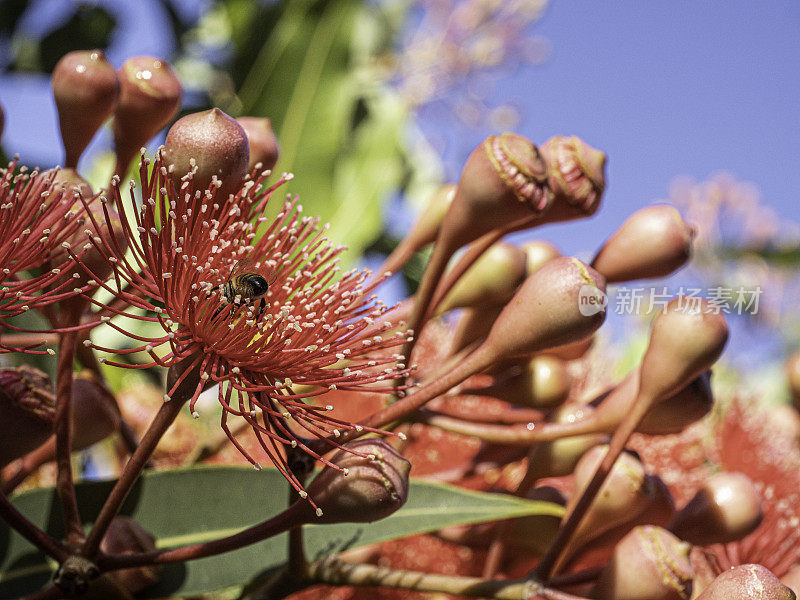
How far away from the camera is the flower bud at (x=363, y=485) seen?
739 millimetres

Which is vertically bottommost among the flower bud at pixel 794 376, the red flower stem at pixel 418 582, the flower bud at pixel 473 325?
the red flower stem at pixel 418 582

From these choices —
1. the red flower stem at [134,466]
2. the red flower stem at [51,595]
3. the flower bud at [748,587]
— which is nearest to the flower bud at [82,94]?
the red flower stem at [134,466]

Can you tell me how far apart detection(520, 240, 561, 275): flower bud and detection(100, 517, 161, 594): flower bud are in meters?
0.58

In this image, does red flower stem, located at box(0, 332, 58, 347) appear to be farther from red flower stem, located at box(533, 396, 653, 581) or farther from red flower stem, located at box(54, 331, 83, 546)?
red flower stem, located at box(533, 396, 653, 581)

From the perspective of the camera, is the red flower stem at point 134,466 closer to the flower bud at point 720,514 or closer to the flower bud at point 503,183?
the flower bud at point 503,183

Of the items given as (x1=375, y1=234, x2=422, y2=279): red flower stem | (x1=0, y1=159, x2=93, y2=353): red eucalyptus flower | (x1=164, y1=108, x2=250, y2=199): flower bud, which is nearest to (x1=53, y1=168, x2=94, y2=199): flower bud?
(x1=0, y1=159, x2=93, y2=353): red eucalyptus flower

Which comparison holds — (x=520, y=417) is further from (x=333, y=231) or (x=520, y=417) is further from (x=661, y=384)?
(x=333, y=231)

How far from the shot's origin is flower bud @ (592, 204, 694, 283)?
3.21 ft

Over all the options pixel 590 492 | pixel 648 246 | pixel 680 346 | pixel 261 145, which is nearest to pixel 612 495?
pixel 590 492

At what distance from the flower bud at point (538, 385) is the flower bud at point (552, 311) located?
20cm

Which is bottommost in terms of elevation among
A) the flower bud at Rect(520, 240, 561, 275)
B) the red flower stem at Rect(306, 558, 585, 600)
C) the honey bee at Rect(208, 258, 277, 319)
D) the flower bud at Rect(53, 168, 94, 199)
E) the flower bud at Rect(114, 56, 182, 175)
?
the red flower stem at Rect(306, 558, 585, 600)

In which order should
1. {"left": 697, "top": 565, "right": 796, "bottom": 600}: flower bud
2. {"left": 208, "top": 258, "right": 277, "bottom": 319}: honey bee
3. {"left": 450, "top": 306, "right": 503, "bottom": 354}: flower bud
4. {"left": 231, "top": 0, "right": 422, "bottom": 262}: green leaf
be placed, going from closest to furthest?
{"left": 697, "top": 565, "right": 796, "bottom": 600}: flower bud < {"left": 208, "top": 258, "right": 277, "bottom": 319}: honey bee < {"left": 450, "top": 306, "right": 503, "bottom": 354}: flower bud < {"left": 231, "top": 0, "right": 422, "bottom": 262}: green leaf

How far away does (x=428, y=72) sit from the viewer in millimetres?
3090

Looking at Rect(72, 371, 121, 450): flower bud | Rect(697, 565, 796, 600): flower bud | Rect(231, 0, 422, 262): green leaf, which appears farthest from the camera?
Rect(231, 0, 422, 262): green leaf
